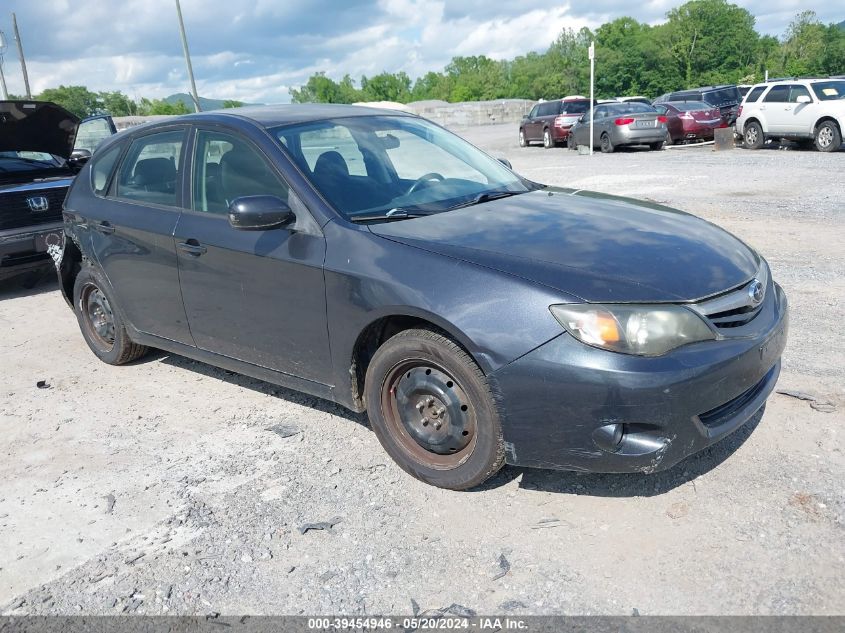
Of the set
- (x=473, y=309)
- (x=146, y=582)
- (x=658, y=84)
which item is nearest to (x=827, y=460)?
(x=473, y=309)

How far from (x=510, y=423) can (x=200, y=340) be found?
2231 mm

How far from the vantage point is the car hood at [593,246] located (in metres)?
3.09

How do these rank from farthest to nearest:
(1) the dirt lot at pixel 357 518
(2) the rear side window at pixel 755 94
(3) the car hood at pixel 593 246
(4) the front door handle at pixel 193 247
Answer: (2) the rear side window at pixel 755 94
(4) the front door handle at pixel 193 247
(3) the car hood at pixel 593 246
(1) the dirt lot at pixel 357 518

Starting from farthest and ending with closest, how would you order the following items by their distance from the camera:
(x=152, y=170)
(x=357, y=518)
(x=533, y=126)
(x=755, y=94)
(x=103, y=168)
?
(x=533, y=126) → (x=755, y=94) → (x=103, y=168) → (x=152, y=170) → (x=357, y=518)

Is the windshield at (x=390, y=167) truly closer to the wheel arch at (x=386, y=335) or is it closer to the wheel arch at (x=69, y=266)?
the wheel arch at (x=386, y=335)

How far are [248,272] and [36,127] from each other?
5703 mm

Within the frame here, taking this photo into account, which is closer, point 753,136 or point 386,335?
point 386,335

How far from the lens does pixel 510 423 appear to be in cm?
312

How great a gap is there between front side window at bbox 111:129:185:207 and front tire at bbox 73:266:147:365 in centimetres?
71

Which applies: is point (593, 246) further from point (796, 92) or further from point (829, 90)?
point (796, 92)

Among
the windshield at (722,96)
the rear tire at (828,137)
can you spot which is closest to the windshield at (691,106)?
the windshield at (722,96)

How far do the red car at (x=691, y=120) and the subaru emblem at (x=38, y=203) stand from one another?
18376mm

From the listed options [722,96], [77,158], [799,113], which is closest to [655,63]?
[722,96]

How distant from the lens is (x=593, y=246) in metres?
3.38
